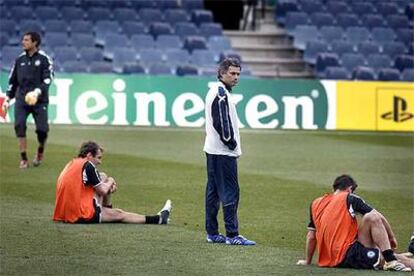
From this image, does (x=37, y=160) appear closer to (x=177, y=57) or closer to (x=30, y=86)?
(x=30, y=86)

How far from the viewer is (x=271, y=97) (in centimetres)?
2912

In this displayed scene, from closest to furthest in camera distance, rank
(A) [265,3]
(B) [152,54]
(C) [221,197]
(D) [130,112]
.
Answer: (C) [221,197]
(D) [130,112]
(B) [152,54]
(A) [265,3]

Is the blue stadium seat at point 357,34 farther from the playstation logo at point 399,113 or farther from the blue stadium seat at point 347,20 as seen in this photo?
the playstation logo at point 399,113

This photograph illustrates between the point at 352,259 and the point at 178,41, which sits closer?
the point at 352,259

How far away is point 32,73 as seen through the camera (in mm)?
19828

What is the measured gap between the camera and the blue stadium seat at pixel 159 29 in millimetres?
33719

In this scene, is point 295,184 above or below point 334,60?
below

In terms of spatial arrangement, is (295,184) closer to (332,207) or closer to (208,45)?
(332,207)

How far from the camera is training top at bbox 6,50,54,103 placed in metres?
19.8

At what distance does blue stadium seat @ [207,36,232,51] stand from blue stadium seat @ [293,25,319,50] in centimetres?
203

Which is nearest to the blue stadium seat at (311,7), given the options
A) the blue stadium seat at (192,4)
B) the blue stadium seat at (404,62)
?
the blue stadium seat at (192,4)

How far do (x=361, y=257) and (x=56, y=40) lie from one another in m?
21.7

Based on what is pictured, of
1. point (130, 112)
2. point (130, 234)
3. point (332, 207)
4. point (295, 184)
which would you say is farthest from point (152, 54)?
point (332, 207)

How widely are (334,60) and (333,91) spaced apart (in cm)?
367
